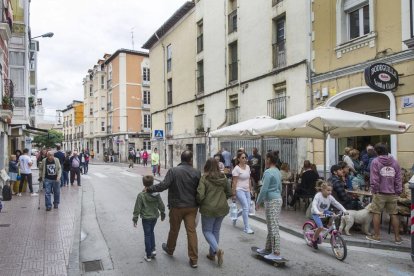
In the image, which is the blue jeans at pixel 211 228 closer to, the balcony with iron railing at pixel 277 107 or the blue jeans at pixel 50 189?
the blue jeans at pixel 50 189

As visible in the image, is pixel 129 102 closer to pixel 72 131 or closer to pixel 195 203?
pixel 72 131

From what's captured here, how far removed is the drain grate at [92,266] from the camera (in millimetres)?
5919

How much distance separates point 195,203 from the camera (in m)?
5.99

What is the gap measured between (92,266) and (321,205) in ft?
13.0

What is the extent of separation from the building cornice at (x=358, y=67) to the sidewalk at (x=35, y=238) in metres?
9.05

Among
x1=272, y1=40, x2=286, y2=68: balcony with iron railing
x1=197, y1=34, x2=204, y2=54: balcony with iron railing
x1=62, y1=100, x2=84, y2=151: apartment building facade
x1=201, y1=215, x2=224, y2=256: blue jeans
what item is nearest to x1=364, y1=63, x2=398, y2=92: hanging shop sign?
x1=201, y1=215, x2=224, y2=256: blue jeans

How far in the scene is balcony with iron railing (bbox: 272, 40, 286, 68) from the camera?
55.1 feet

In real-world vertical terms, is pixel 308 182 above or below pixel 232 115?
below

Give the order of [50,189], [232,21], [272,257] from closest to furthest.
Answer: [272,257], [50,189], [232,21]

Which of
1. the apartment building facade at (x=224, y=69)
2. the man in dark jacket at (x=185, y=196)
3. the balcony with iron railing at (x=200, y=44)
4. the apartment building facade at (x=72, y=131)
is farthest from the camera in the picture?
the apartment building facade at (x=72, y=131)

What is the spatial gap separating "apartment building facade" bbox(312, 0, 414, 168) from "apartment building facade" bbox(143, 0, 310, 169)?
1126 millimetres

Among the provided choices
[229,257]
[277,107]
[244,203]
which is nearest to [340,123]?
[244,203]

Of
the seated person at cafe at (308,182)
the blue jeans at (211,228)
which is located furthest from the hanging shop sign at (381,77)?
the blue jeans at (211,228)

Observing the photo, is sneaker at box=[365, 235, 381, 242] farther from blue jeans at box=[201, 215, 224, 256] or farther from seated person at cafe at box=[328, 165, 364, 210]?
blue jeans at box=[201, 215, 224, 256]
